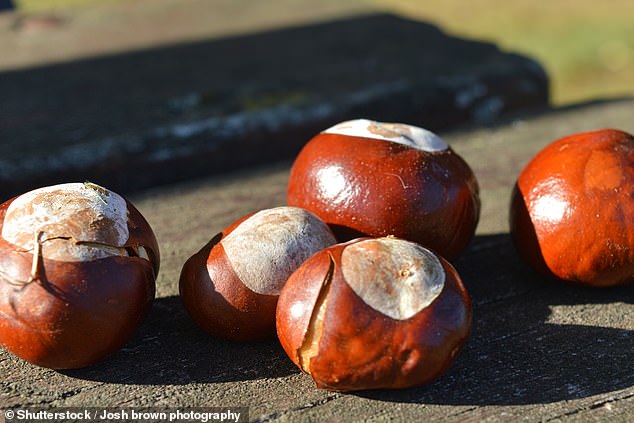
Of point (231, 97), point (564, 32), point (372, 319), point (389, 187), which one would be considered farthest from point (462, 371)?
point (564, 32)

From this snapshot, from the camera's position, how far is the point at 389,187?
1885 millimetres

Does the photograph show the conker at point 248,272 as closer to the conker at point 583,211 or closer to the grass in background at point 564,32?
the conker at point 583,211

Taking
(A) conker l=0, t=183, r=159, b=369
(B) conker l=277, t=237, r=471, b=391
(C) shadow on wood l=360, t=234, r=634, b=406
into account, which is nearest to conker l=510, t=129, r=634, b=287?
(C) shadow on wood l=360, t=234, r=634, b=406

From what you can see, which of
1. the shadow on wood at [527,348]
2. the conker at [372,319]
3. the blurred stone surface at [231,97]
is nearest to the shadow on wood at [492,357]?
the shadow on wood at [527,348]

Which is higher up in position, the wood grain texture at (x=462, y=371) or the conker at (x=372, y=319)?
the conker at (x=372, y=319)

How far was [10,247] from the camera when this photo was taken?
5.31ft

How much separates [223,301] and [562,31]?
690 cm

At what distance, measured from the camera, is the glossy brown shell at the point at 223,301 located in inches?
67.0

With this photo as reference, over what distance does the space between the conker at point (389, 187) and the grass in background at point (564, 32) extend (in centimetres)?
408

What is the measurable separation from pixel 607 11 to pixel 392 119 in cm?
610

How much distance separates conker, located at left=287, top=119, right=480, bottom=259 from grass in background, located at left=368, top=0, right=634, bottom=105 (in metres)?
4.08

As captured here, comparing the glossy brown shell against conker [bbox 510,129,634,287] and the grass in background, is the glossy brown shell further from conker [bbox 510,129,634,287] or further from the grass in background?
the grass in background

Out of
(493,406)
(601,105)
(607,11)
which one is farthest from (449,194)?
(607,11)

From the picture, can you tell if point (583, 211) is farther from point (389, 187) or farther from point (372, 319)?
point (372, 319)
